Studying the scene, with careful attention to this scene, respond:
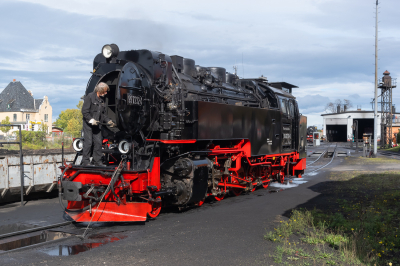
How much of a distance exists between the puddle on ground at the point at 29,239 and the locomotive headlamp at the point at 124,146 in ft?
5.98

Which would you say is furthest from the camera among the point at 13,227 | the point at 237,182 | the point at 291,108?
the point at 291,108

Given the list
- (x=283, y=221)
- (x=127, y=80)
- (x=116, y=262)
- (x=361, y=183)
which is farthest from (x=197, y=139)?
(x=361, y=183)

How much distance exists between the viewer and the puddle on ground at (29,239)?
6102 millimetres

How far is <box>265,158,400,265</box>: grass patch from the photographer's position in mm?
5102

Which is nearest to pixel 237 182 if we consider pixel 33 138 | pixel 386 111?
pixel 33 138

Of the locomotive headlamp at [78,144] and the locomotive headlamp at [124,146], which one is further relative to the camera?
the locomotive headlamp at [78,144]

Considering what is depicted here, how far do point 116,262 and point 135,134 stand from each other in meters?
3.27

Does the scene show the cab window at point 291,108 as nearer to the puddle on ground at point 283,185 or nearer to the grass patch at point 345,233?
the puddle on ground at point 283,185

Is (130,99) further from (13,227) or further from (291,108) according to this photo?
(291,108)

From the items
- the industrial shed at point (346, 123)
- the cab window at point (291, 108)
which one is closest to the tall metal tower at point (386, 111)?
the industrial shed at point (346, 123)

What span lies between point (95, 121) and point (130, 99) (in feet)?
2.85

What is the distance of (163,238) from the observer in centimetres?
607

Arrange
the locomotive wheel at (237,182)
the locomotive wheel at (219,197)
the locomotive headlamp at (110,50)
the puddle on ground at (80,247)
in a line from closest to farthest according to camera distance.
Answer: the puddle on ground at (80,247), the locomotive headlamp at (110,50), the locomotive wheel at (219,197), the locomotive wheel at (237,182)

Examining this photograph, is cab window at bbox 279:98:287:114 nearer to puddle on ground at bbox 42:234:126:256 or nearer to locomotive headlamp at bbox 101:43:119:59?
locomotive headlamp at bbox 101:43:119:59
